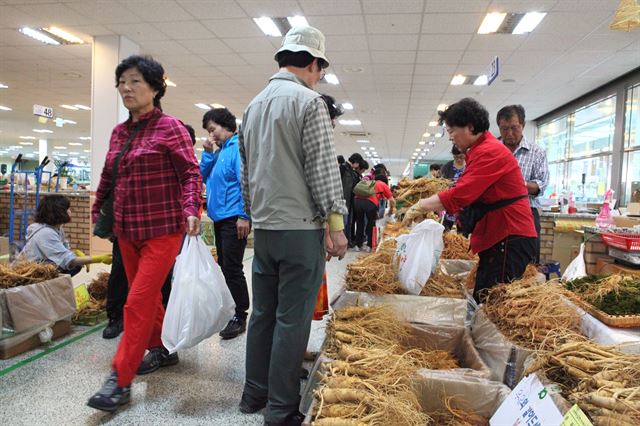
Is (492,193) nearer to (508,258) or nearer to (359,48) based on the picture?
(508,258)

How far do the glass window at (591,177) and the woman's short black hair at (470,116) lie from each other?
7687mm

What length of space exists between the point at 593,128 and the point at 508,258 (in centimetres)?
943

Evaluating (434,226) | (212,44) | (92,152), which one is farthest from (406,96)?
(434,226)

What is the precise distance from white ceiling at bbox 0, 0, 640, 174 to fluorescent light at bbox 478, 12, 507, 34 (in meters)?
0.10

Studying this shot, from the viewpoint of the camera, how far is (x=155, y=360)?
233cm

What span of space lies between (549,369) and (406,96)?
29.7 feet

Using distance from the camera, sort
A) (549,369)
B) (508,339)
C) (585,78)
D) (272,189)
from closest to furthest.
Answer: (549,369)
(272,189)
(508,339)
(585,78)

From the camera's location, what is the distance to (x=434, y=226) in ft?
7.95

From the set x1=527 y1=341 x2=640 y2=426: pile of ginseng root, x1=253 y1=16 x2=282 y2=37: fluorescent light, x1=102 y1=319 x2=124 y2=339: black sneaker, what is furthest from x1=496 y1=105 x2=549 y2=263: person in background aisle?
x1=253 y1=16 x2=282 y2=37: fluorescent light

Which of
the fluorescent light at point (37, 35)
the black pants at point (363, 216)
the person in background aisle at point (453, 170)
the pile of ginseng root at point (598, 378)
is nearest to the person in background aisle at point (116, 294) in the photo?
the pile of ginseng root at point (598, 378)

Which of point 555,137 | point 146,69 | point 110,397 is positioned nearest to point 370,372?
point 110,397

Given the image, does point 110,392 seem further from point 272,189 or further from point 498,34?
point 498,34

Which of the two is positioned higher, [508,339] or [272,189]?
[272,189]

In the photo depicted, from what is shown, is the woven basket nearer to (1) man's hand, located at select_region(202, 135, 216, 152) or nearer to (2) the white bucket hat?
(2) the white bucket hat
